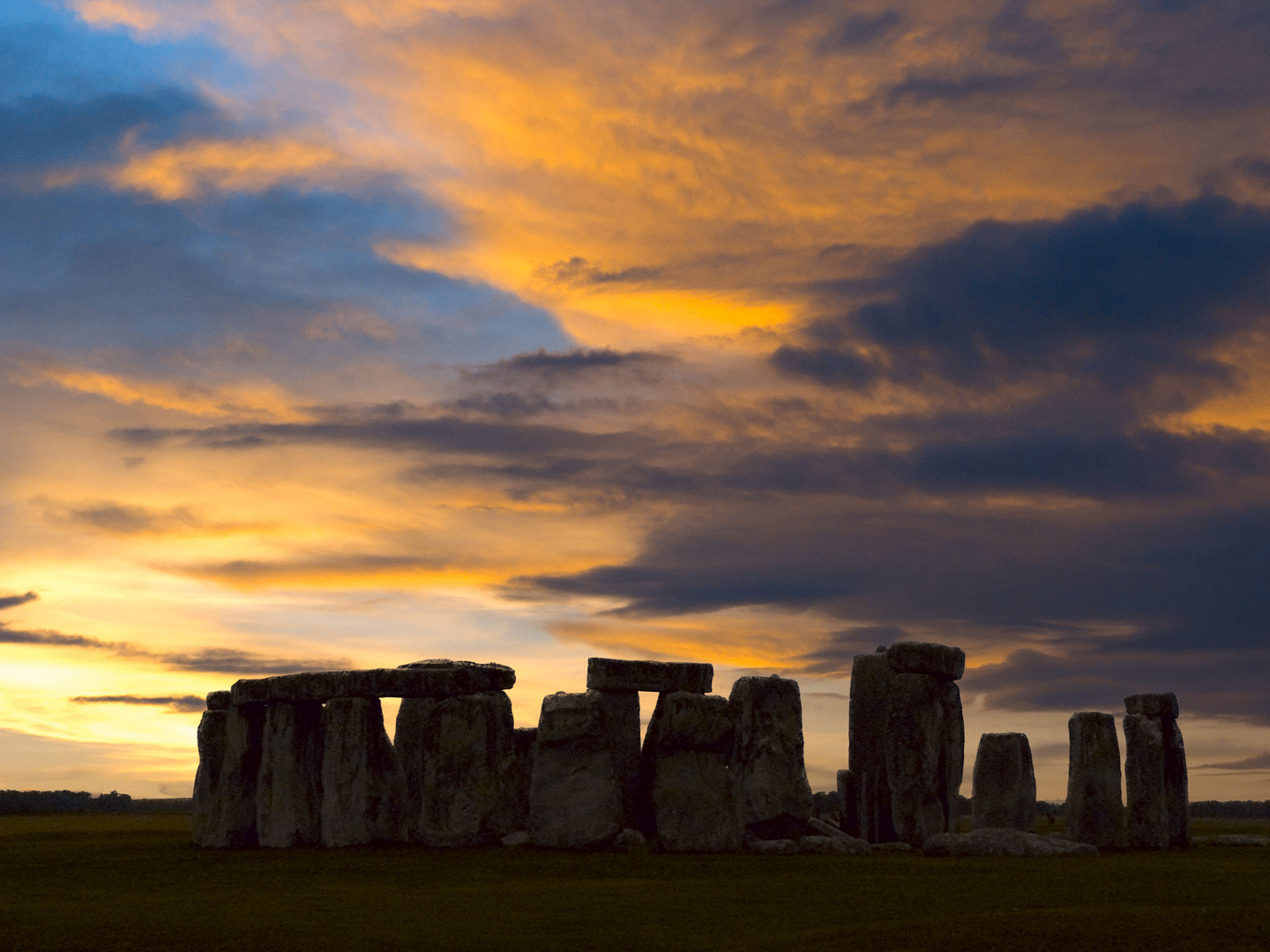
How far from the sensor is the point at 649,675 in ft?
81.2

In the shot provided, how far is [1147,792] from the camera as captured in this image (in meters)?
24.2

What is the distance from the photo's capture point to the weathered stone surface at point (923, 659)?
2519 cm

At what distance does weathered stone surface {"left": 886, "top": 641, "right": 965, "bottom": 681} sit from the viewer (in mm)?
25188

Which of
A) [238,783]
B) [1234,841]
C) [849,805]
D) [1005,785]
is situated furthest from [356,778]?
[1234,841]

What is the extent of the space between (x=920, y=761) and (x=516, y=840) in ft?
23.9

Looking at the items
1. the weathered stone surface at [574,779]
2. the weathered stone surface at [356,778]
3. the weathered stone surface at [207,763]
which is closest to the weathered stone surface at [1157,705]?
the weathered stone surface at [574,779]

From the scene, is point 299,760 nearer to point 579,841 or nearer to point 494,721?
point 494,721

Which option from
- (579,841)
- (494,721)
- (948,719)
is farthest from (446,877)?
(948,719)

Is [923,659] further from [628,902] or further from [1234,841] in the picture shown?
[628,902]

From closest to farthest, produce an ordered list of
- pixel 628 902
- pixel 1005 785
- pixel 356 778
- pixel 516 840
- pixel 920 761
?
pixel 628 902 → pixel 516 840 → pixel 356 778 → pixel 920 761 → pixel 1005 785

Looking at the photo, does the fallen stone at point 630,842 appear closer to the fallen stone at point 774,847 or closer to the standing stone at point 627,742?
the standing stone at point 627,742

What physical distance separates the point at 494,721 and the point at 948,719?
8165 mm

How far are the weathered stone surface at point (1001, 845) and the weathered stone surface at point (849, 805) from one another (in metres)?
4.18

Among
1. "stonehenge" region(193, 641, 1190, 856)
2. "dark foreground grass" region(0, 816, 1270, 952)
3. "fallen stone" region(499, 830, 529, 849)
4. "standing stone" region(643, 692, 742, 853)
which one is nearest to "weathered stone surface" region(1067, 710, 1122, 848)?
"stonehenge" region(193, 641, 1190, 856)
